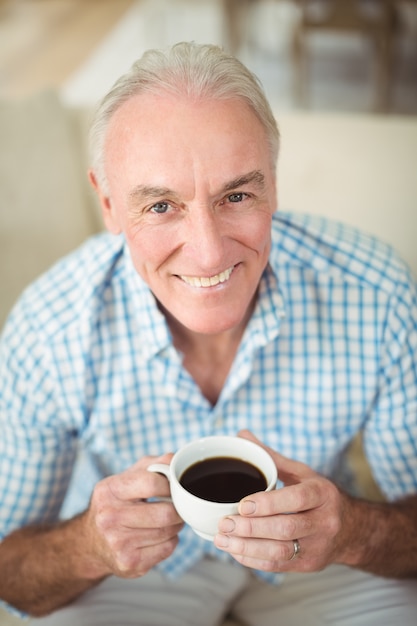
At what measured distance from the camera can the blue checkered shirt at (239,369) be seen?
118 centimetres

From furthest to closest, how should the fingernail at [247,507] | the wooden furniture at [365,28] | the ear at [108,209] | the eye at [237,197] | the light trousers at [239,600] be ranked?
the wooden furniture at [365,28]
the light trousers at [239,600]
the ear at [108,209]
the eye at [237,197]
the fingernail at [247,507]

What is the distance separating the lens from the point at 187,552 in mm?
1330

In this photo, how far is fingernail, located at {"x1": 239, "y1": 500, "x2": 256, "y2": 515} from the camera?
0.80 m

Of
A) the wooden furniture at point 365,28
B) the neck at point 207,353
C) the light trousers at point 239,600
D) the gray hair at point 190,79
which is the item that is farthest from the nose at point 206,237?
the wooden furniture at point 365,28

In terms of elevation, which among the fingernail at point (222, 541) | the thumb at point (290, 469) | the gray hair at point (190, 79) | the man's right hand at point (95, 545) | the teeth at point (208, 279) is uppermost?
the gray hair at point (190, 79)

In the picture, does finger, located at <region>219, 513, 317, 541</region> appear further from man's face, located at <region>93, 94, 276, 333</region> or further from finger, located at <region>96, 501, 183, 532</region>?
man's face, located at <region>93, 94, 276, 333</region>

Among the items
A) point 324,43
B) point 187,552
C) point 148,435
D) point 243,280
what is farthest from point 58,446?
point 324,43

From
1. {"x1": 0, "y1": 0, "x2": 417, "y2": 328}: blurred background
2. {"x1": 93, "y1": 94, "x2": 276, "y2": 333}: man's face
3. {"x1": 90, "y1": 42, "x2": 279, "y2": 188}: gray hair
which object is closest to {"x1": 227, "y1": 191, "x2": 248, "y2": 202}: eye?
{"x1": 93, "y1": 94, "x2": 276, "y2": 333}: man's face

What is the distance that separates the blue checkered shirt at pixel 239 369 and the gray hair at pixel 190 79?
0.31 m

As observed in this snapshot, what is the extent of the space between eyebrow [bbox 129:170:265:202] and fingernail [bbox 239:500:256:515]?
1.44ft

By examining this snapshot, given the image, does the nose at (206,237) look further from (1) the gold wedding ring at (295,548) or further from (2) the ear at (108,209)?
(1) the gold wedding ring at (295,548)

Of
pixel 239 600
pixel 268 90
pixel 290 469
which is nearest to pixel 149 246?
pixel 290 469

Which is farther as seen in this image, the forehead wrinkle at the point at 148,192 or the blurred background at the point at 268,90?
the blurred background at the point at 268,90

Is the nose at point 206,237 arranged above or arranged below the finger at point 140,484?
above
